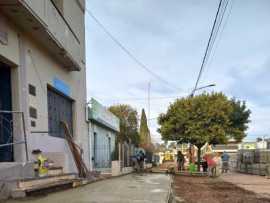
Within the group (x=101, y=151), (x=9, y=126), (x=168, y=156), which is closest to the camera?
(x=9, y=126)

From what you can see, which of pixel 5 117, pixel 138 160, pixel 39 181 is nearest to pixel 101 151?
pixel 138 160

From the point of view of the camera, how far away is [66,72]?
19016 millimetres

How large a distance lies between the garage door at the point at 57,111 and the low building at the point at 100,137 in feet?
14.8

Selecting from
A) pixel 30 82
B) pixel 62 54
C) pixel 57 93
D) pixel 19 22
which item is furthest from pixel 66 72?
pixel 19 22

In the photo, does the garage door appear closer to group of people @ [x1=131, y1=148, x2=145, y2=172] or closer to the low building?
the low building

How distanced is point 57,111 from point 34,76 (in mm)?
3839

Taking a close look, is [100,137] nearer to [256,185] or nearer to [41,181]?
[256,185]

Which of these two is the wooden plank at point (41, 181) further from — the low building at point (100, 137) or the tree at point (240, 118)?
the tree at point (240, 118)

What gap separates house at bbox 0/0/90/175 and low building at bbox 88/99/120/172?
19.9ft

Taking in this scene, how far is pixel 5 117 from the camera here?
1312 cm

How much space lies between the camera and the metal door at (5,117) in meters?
13.0

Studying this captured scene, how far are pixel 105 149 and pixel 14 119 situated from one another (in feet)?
58.0

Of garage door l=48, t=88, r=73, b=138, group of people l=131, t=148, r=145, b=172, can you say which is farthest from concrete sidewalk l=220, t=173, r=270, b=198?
garage door l=48, t=88, r=73, b=138

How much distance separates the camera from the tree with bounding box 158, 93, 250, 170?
3105cm
